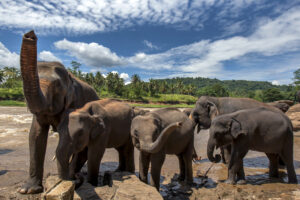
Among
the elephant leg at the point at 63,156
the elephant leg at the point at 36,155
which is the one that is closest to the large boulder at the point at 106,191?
the elephant leg at the point at 63,156

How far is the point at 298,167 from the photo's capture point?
790cm

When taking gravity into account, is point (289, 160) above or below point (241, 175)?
above

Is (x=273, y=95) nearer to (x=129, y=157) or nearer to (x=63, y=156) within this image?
(x=129, y=157)

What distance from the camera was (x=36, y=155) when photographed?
4.68m

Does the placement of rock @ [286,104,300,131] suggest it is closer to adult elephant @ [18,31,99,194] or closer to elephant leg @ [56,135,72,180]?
adult elephant @ [18,31,99,194]

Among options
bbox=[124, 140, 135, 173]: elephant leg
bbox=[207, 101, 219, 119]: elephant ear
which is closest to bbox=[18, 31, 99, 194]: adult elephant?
bbox=[124, 140, 135, 173]: elephant leg

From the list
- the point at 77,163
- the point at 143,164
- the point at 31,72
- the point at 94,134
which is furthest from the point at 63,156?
the point at 143,164

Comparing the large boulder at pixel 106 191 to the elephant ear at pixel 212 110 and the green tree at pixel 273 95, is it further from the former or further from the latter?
the green tree at pixel 273 95

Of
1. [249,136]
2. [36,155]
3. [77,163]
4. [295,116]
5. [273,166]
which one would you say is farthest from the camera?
[295,116]

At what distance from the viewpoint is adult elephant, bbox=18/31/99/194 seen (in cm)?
318

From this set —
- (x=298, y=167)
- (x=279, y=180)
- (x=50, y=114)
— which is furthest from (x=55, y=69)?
(x=298, y=167)

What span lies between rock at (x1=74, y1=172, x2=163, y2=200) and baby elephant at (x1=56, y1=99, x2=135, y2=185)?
0.46 metres

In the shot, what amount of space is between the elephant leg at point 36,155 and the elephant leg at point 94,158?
1.06 meters

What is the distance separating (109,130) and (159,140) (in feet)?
5.36
